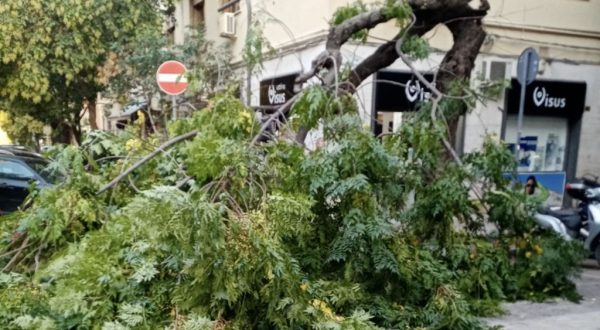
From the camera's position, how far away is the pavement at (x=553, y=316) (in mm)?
4484

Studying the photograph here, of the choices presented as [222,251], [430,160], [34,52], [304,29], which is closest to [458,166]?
[430,160]

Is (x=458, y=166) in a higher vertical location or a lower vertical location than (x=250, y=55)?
lower

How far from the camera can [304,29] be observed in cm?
1034

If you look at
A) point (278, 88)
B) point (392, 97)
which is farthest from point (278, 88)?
point (392, 97)

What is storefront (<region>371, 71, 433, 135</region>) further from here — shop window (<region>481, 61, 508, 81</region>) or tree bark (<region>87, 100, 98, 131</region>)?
Result: tree bark (<region>87, 100, 98, 131</region>)

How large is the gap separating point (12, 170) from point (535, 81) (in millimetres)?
11193

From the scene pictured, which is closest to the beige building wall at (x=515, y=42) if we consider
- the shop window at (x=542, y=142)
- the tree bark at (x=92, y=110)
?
the shop window at (x=542, y=142)

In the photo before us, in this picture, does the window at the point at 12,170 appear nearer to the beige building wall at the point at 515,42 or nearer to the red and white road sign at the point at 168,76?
the red and white road sign at the point at 168,76

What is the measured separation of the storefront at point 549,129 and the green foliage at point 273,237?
682cm

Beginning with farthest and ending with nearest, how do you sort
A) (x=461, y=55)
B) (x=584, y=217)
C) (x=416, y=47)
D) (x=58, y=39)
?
(x=58, y=39), (x=584, y=217), (x=461, y=55), (x=416, y=47)

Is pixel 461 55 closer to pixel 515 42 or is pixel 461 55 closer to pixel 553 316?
pixel 553 316

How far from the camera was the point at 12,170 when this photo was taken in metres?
8.41

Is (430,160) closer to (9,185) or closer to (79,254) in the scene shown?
(79,254)

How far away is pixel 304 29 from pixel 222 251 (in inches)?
337
